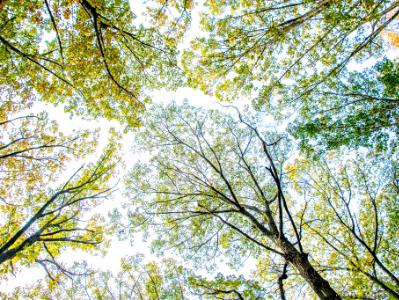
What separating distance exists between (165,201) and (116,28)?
555cm

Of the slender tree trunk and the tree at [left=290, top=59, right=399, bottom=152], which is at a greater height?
the tree at [left=290, top=59, right=399, bottom=152]

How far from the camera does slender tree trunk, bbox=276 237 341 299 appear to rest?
457 cm

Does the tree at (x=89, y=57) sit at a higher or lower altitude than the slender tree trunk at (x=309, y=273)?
higher

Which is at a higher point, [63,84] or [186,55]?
[186,55]

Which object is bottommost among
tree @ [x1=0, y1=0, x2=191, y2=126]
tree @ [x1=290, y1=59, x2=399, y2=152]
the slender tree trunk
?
the slender tree trunk

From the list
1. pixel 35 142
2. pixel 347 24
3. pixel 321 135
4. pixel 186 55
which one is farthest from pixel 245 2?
pixel 35 142

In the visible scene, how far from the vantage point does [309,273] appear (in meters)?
4.99

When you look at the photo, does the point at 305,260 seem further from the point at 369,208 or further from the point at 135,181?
the point at 135,181

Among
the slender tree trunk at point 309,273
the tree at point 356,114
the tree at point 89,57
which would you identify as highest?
the tree at point 89,57

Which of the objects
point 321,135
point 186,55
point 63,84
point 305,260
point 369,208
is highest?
point 186,55

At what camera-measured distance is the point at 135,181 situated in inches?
367

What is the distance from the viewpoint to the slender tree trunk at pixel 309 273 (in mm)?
4570

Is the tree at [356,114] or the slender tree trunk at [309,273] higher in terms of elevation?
the tree at [356,114]

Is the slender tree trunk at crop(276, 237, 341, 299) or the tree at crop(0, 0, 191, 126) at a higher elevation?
the tree at crop(0, 0, 191, 126)
